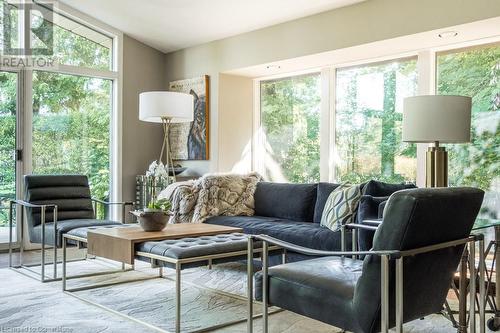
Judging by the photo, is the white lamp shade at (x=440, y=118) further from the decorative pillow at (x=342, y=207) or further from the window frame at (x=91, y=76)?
the window frame at (x=91, y=76)

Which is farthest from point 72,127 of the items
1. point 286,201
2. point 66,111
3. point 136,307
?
point 136,307

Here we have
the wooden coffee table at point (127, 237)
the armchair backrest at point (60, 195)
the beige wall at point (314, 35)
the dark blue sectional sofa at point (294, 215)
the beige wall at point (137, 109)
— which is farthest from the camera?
the beige wall at point (137, 109)

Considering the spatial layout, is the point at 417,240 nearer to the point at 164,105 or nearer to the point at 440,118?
the point at 440,118

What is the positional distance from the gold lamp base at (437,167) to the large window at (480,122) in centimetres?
112

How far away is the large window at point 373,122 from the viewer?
4594mm

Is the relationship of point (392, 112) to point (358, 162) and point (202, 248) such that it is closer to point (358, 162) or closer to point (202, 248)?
point (358, 162)

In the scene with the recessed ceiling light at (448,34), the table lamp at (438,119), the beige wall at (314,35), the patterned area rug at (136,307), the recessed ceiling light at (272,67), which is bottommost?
the patterned area rug at (136,307)

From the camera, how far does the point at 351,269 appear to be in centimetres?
232

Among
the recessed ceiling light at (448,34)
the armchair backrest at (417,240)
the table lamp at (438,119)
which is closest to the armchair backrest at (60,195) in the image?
the table lamp at (438,119)

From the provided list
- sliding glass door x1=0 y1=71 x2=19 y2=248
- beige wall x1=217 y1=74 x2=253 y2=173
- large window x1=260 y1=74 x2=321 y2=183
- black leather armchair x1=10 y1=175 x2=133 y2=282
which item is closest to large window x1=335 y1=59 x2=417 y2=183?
large window x1=260 y1=74 x2=321 y2=183

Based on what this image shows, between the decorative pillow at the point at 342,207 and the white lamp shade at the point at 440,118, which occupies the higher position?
the white lamp shade at the point at 440,118

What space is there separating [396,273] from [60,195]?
3.41 m

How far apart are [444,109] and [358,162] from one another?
2.02 m

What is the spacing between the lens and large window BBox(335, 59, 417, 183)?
4594 millimetres
